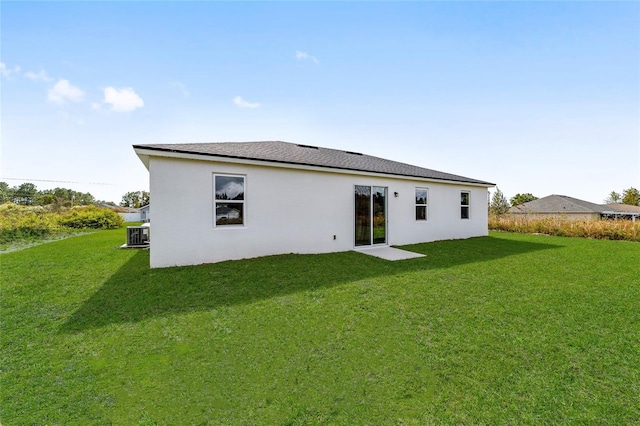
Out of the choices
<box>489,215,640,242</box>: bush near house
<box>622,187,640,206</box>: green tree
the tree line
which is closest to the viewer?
<box>489,215,640,242</box>: bush near house

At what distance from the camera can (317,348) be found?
3.33 meters

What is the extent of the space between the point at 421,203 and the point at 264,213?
23.4 ft

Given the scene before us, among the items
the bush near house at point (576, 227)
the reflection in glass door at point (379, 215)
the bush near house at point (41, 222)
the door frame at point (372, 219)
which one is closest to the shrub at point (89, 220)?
the bush near house at point (41, 222)

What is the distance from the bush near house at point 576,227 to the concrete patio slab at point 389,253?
12625 mm

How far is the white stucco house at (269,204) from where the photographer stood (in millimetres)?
6789

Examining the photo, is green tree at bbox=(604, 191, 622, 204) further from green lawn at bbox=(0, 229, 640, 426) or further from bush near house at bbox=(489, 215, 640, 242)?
green lawn at bbox=(0, 229, 640, 426)

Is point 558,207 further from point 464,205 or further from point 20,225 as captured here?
point 20,225

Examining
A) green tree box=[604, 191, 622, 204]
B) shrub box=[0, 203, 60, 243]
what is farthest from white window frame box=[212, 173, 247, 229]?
green tree box=[604, 191, 622, 204]

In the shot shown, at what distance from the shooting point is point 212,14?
9023 millimetres

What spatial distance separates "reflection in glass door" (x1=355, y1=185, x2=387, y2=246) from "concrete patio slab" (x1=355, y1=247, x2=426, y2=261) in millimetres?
381

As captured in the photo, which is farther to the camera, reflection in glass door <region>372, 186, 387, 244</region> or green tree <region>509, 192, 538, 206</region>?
green tree <region>509, 192, 538, 206</region>

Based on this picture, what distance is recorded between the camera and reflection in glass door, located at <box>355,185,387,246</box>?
9.80 metres

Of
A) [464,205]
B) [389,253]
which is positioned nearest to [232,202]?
[389,253]

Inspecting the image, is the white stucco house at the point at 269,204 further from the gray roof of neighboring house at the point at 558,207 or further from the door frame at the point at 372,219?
the gray roof of neighboring house at the point at 558,207
